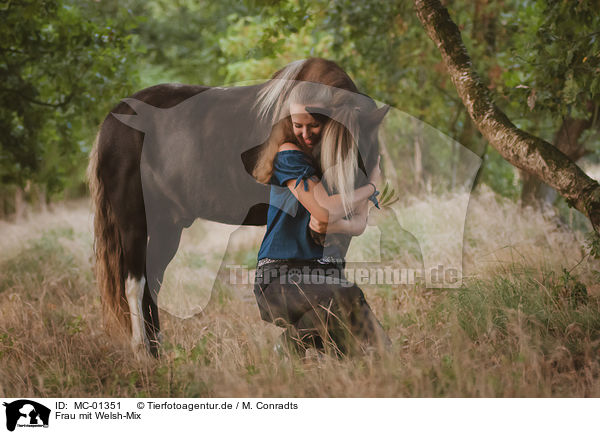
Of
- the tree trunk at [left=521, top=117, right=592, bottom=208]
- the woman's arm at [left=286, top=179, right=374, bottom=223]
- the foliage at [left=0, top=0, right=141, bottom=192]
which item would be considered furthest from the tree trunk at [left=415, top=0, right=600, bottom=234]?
the foliage at [left=0, top=0, right=141, bottom=192]

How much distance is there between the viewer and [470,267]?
4641 millimetres

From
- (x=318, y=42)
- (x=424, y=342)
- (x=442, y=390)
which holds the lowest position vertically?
(x=442, y=390)

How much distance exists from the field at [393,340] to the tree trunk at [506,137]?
62cm

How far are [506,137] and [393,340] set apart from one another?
1541 millimetres

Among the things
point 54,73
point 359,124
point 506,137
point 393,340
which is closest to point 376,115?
point 359,124

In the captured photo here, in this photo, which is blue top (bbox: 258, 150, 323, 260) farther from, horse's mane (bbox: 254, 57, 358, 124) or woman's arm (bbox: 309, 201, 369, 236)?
horse's mane (bbox: 254, 57, 358, 124)

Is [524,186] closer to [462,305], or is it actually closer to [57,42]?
[462,305]

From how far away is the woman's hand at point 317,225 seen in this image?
2.92 m

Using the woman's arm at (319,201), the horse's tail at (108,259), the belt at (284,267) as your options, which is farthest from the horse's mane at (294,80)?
the horse's tail at (108,259)

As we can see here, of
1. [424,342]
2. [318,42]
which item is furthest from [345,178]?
[318,42]

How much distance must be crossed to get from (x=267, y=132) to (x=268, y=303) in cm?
107

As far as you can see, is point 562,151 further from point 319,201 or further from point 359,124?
point 319,201
